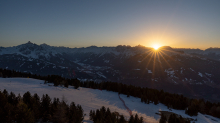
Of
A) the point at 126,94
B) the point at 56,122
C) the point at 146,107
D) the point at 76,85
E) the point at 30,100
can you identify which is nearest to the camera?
the point at 56,122

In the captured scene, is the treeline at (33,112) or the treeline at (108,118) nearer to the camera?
the treeline at (33,112)

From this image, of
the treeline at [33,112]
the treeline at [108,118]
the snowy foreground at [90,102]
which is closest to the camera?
the treeline at [33,112]

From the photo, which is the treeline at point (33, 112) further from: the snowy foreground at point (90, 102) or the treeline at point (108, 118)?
the snowy foreground at point (90, 102)

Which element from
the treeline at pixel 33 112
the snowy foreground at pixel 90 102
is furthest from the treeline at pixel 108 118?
the snowy foreground at pixel 90 102

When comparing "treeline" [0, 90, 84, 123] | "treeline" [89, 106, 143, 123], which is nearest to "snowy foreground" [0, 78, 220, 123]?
"treeline" [89, 106, 143, 123]

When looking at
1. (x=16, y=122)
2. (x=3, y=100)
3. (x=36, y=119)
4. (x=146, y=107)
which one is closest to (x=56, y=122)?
(x=36, y=119)

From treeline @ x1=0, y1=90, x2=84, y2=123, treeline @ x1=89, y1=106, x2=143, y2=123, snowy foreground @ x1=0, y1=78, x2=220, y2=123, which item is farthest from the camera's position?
snowy foreground @ x1=0, y1=78, x2=220, y2=123

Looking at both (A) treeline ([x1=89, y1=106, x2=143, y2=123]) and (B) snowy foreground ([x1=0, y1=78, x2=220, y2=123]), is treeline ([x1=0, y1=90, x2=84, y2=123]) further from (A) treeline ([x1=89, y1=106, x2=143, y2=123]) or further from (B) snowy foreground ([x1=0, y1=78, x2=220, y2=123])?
(B) snowy foreground ([x1=0, y1=78, x2=220, y2=123])

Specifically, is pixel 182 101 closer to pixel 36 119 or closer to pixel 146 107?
pixel 146 107

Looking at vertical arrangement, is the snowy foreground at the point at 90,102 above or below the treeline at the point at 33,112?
below

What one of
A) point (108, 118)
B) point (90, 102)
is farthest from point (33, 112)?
point (90, 102)

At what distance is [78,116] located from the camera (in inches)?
637

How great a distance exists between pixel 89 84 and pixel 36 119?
4646 centimetres

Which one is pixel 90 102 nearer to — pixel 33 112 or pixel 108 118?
pixel 108 118
